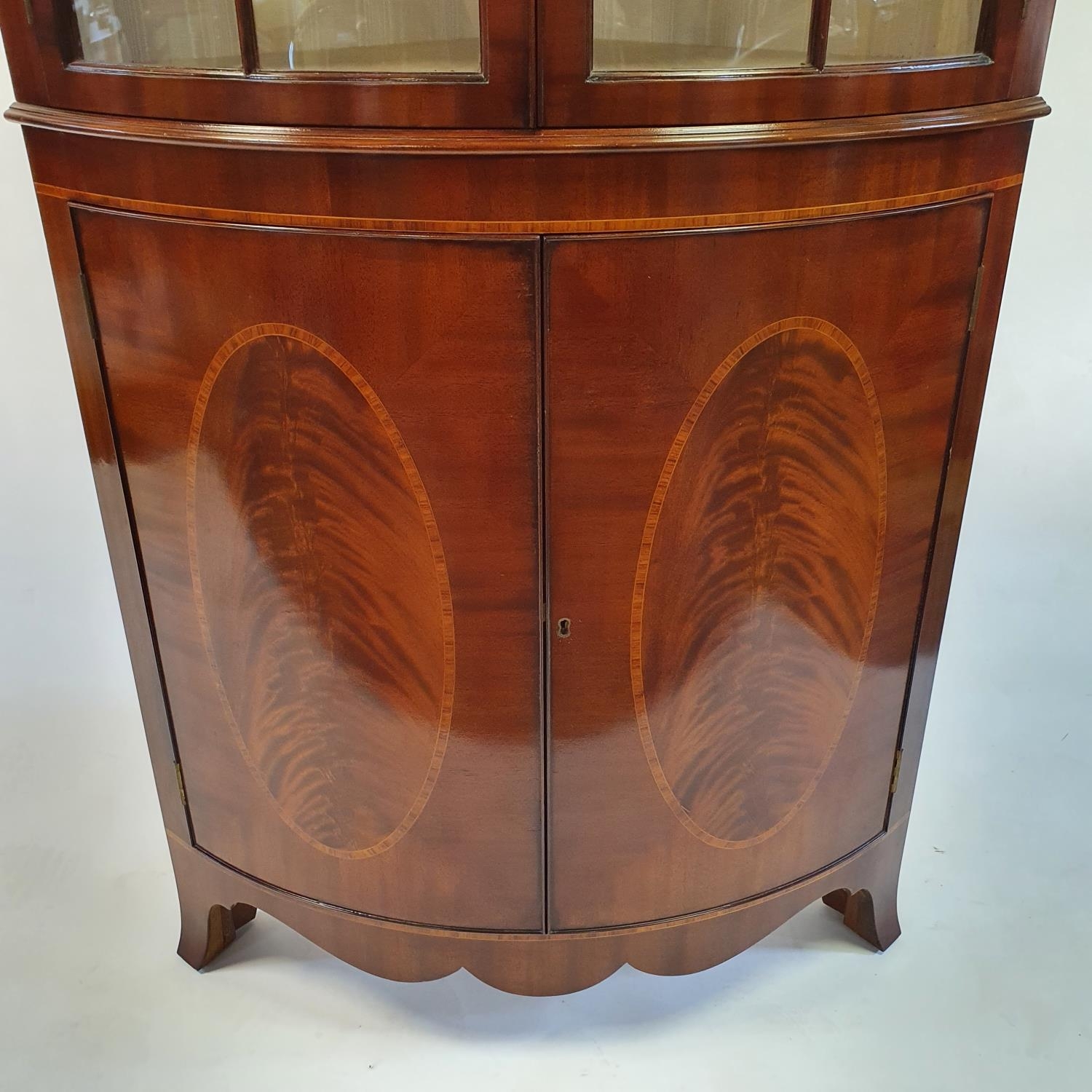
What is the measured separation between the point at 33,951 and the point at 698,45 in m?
1.31

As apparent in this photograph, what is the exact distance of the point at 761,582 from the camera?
1.17 meters

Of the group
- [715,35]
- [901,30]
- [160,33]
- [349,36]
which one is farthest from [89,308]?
[901,30]

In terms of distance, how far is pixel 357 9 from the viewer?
38.1 inches

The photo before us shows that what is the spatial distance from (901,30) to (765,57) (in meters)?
0.13

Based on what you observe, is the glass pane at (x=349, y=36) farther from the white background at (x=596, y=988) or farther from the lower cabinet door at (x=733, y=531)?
the white background at (x=596, y=988)

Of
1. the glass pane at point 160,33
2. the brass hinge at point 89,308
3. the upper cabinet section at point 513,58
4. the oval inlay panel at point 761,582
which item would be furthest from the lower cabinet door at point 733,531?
the brass hinge at point 89,308

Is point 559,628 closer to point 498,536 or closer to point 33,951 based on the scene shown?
point 498,536

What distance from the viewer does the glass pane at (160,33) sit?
99 centimetres

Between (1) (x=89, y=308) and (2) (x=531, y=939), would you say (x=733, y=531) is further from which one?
(1) (x=89, y=308)

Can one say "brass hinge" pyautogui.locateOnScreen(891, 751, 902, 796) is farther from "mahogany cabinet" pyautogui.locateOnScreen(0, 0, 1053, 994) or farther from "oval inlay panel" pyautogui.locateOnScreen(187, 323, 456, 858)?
"oval inlay panel" pyautogui.locateOnScreen(187, 323, 456, 858)

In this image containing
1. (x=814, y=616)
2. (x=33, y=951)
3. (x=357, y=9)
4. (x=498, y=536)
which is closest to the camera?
(x=357, y=9)

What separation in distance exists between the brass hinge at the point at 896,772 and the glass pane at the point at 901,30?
736 mm

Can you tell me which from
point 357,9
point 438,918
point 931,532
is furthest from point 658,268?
point 438,918

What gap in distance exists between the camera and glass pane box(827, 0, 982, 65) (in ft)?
3.23
